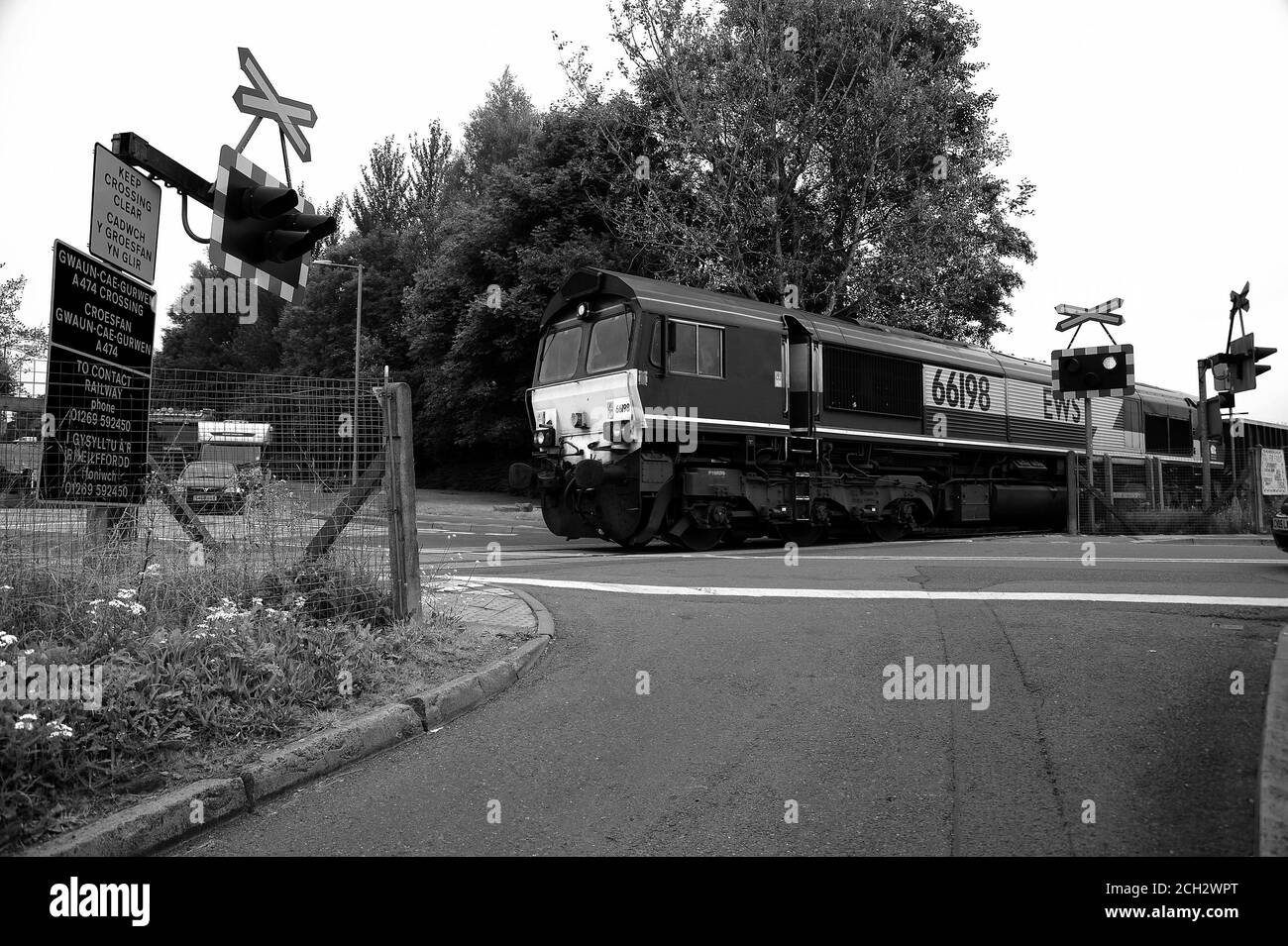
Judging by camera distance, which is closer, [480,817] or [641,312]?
[480,817]

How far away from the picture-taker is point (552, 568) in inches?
430

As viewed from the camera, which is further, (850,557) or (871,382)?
(871,382)

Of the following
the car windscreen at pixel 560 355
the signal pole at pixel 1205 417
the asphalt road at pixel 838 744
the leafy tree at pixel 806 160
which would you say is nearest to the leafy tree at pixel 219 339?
the leafy tree at pixel 806 160

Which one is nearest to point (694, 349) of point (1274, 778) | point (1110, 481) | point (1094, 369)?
point (1094, 369)

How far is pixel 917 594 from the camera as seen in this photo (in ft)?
26.9

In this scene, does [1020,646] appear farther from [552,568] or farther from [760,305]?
[760,305]

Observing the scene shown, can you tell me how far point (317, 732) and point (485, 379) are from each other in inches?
1125

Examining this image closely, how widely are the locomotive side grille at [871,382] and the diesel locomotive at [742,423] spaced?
0.03 meters

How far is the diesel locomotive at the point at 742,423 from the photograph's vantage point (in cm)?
1304

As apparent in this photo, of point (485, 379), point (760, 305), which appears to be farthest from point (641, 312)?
point (485, 379)

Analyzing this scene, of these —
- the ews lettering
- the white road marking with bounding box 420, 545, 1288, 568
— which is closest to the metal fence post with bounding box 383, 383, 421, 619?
the white road marking with bounding box 420, 545, 1288, 568

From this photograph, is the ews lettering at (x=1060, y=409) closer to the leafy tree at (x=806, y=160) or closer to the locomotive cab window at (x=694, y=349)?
the leafy tree at (x=806, y=160)

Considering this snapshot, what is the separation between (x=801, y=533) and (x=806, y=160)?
41.7ft

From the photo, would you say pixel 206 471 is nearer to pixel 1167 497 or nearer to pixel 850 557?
pixel 850 557
